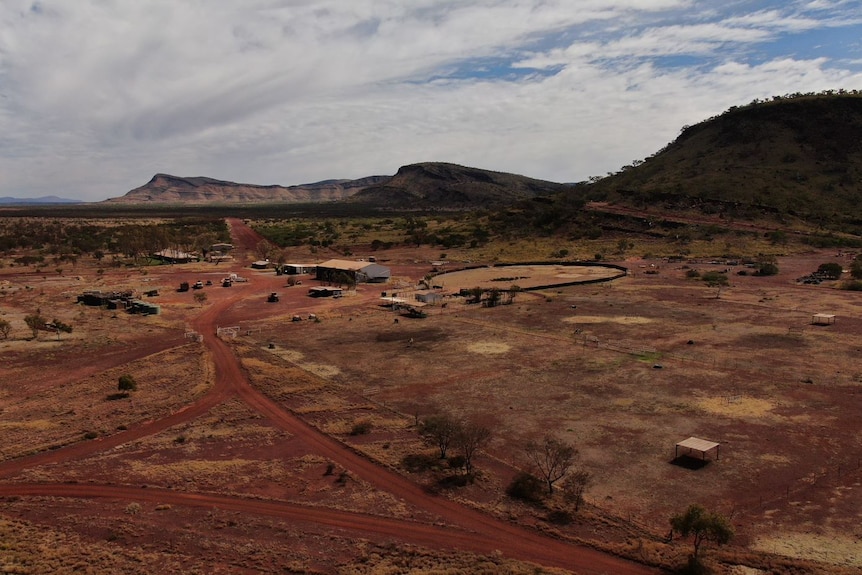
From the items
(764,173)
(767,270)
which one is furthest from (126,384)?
(764,173)

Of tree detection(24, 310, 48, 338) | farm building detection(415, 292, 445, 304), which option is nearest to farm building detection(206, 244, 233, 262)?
tree detection(24, 310, 48, 338)

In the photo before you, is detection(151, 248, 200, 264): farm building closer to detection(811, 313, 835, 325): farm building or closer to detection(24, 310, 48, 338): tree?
detection(24, 310, 48, 338): tree

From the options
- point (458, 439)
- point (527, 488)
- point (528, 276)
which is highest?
point (528, 276)

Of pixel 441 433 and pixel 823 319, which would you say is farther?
pixel 823 319

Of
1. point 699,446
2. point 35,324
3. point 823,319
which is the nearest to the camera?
point 699,446

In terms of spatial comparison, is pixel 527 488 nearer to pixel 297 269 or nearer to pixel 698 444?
pixel 698 444

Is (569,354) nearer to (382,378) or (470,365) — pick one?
(470,365)

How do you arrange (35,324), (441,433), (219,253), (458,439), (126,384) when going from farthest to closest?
(219,253) → (35,324) → (126,384) → (441,433) → (458,439)
